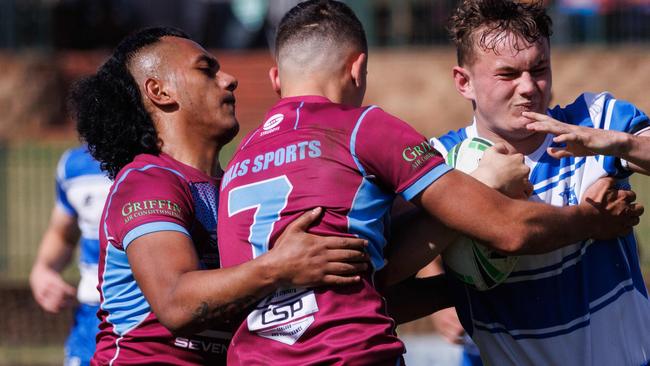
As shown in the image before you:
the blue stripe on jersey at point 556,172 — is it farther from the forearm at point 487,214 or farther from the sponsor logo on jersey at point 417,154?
the sponsor logo on jersey at point 417,154

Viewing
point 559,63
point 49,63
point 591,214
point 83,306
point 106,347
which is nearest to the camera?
point 591,214

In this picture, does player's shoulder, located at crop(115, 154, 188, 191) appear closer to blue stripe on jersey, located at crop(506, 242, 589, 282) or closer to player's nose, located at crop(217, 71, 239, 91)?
player's nose, located at crop(217, 71, 239, 91)

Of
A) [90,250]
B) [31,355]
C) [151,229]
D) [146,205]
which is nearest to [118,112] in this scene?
[146,205]

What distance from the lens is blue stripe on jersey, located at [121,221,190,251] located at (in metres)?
3.86

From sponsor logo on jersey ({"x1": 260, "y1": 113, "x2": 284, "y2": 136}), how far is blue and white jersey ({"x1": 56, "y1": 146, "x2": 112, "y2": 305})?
3.03 metres

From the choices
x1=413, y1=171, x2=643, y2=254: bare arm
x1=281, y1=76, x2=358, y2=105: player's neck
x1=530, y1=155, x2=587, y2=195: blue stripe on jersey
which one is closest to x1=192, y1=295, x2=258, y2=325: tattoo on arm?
x1=413, y1=171, x2=643, y2=254: bare arm

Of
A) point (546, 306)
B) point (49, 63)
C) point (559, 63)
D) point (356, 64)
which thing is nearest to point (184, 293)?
point (356, 64)

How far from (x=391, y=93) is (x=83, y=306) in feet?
30.4

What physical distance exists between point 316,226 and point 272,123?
0.44 m

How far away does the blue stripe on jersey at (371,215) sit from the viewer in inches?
146

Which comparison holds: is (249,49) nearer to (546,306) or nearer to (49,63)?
(49,63)

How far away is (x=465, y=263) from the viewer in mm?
4039

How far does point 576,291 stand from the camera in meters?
4.15

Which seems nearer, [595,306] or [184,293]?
[184,293]
